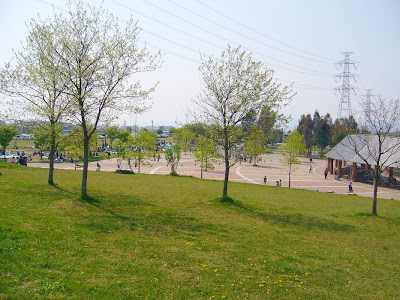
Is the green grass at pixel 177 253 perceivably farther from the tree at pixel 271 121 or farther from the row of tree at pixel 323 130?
the row of tree at pixel 323 130

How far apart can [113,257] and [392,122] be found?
615 inches

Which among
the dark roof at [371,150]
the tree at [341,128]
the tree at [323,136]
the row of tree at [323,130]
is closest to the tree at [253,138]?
the dark roof at [371,150]

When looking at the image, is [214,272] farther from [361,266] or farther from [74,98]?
[74,98]

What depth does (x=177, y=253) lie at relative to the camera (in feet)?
26.5

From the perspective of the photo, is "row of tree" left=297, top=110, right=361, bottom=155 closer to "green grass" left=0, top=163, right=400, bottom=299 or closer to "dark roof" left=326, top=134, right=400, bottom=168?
"dark roof" left=326, top=134, right=400, bottom=168

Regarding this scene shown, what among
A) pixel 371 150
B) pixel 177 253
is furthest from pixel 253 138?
pixel 371 150

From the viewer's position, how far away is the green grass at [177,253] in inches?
239

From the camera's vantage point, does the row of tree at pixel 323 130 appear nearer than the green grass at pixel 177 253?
No

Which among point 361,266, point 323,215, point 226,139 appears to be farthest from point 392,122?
point 361,266

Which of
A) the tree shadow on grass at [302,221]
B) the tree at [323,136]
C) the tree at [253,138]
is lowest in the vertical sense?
the tree shadow on grass at [302,221]

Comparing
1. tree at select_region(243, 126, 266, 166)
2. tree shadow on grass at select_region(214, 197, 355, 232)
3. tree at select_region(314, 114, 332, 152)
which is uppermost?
tree at select_region(314, 114, 332, 152)

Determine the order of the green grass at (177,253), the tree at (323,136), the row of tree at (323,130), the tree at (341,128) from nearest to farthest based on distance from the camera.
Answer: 1. the green grass at (177,253)
2. the tree at (341,128)
3. the row of tree at (323,130)
4. the tree at (323,136)

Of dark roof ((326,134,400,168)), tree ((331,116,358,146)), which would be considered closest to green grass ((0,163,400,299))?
dark roof ((326,134,400,168))

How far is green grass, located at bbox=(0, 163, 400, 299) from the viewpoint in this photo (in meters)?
6.06
